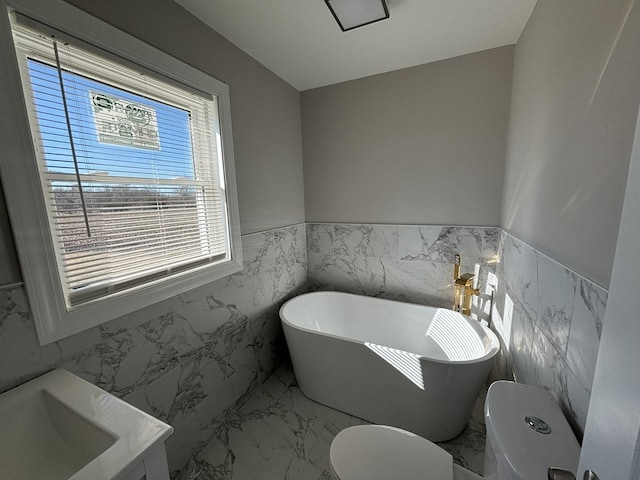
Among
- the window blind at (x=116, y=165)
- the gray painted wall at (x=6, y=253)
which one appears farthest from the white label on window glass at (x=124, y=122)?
the gray painted wall at (x=6, y=253)

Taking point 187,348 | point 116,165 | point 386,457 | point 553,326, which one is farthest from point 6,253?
point 553,326

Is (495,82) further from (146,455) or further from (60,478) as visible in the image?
(60,478)

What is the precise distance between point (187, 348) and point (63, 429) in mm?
642

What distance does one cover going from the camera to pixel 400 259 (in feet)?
7.75

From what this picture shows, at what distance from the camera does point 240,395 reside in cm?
191

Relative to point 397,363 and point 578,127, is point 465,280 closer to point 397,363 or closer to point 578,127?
point 397,363

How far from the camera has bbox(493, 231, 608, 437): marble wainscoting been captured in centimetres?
79

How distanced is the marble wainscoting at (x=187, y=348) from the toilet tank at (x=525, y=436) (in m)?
1.47

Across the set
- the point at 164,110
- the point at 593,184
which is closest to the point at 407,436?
the point at 593,184

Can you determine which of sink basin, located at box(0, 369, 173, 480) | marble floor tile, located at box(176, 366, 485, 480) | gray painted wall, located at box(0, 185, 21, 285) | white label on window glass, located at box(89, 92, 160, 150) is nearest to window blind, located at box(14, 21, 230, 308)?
white label on window glass, located at box(89, 92, 160, 150)

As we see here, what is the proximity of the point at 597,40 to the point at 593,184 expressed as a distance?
1.51ft

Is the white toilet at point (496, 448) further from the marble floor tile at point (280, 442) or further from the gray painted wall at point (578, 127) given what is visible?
the marble floor tile at point (280, 442)

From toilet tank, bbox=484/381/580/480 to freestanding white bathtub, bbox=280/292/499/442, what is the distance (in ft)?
1.56

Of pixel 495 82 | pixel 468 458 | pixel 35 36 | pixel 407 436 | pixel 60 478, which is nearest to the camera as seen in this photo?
pixel 60 478
